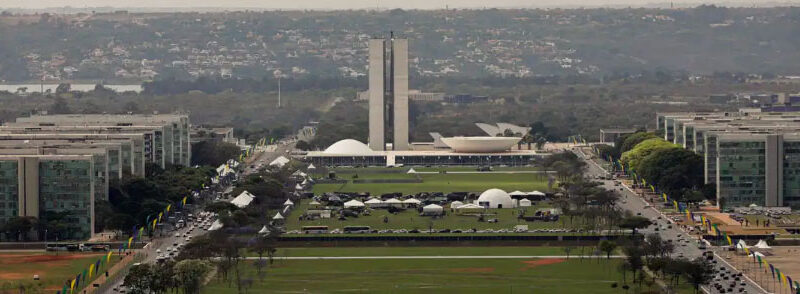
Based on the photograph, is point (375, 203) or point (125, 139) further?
point (125, 139)

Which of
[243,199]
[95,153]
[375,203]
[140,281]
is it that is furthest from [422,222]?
A: [140,281]

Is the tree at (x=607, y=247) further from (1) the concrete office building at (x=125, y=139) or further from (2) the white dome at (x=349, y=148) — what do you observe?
(2) the white dome at (x=349, y=148)

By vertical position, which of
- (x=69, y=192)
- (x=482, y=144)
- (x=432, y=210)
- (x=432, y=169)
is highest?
(x=482, y=144)

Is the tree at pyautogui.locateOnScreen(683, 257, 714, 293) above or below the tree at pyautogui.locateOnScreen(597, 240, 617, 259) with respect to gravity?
below

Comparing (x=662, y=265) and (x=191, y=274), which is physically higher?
(x=662, y=265)

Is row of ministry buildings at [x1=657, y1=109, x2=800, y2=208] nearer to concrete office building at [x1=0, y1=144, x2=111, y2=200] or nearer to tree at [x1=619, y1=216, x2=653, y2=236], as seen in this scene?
tree at [x1=619, y1=216, x2=653, y2=236]

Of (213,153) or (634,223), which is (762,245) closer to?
(634,223)

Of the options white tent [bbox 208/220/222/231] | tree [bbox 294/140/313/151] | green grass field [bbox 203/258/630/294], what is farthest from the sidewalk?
tree [bbox 294/140/313/151]

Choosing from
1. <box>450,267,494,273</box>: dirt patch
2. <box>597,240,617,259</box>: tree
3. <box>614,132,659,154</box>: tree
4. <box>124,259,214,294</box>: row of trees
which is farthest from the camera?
<box>614,132,659,154</box>: tree
